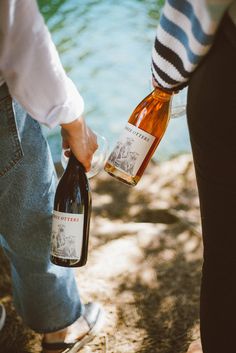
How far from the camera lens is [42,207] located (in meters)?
1.51

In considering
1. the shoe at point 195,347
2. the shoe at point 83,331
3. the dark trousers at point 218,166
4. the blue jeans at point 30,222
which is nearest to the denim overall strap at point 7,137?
the blue jeans at point 30,222

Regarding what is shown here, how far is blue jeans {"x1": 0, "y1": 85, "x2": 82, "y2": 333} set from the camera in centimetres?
134

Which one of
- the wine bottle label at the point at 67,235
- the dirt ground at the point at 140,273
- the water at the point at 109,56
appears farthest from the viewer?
the water at the point at 109,56

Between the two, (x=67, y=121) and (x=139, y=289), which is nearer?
(x=67, y=121)

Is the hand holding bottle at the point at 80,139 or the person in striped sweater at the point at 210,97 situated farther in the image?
the hand holding bottle at the point at 80,139

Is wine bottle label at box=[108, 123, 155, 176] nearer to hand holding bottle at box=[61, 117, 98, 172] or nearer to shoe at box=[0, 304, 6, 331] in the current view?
hand holding bottle at box=[61, 117, 98, 172]

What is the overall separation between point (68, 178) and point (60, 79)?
0.54 meters

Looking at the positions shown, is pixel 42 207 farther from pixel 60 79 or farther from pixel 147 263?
pixel 147 263

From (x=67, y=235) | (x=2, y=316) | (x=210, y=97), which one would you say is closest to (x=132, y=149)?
(x=67, y=235)

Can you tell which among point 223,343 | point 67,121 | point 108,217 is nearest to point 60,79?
point 67,121

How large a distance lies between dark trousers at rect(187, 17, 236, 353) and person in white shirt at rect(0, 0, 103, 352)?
1.07ft

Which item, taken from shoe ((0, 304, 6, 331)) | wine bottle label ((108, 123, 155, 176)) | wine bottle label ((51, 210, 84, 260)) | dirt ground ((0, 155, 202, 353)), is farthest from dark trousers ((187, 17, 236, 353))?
shoe ((0, 304, 6, 331))

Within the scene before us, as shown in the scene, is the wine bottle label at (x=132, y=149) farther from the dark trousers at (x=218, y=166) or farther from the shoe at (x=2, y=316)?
the shoe at (x=2, y=316)

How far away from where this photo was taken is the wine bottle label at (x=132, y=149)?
58.4 inches
